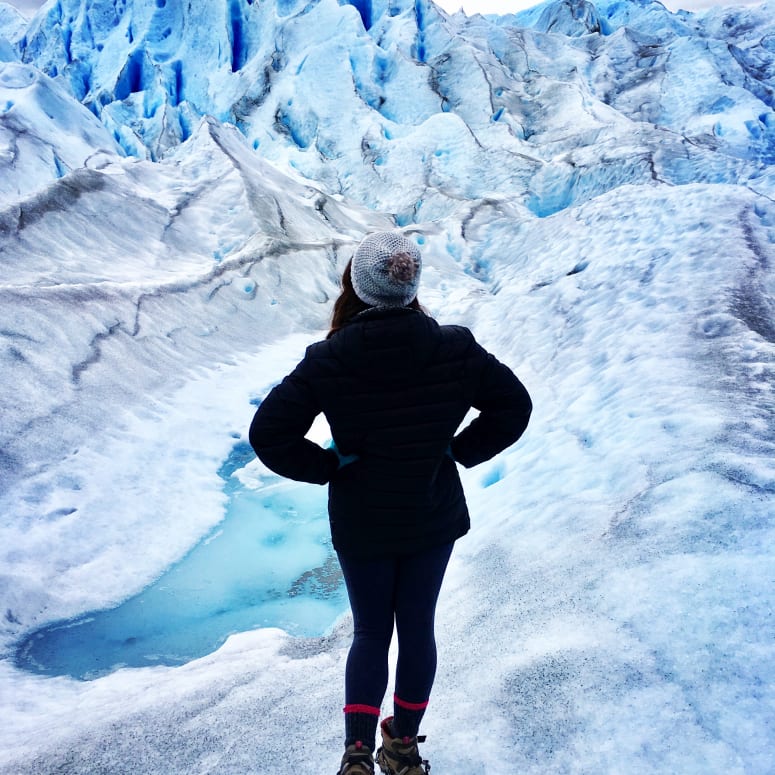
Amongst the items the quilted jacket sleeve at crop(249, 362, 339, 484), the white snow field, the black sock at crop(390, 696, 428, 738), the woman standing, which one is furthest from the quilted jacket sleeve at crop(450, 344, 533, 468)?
the white snow field

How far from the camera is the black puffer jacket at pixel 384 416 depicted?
1.30m

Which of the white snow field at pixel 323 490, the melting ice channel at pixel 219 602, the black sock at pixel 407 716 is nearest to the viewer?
the black sock at pixel 407 716

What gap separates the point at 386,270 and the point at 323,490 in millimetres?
3693

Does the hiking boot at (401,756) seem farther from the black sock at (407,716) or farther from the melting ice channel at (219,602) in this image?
the melting ice channel at (219,602)

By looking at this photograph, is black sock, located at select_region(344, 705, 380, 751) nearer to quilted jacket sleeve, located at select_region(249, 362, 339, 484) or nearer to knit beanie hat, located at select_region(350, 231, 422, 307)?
quilted jacket sleeve, located at select_region(249, 362, 339, 484)

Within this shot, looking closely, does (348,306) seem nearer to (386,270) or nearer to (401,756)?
(386,270)

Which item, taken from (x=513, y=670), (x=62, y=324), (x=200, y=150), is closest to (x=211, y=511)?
(x=62, y=324)

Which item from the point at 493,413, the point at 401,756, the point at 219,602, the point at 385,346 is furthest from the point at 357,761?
the point at 219,602

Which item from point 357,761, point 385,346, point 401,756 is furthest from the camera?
point 401,756

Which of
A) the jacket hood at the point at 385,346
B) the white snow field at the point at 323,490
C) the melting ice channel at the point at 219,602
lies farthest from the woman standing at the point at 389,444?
the melting ice channel at the point at 219,602

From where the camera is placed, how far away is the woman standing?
1.31 meters

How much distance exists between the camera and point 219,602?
3596 millimetres

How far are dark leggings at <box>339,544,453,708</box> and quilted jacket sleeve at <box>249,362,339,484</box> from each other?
256 millimetres

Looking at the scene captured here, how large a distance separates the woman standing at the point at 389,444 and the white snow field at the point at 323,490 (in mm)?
534
